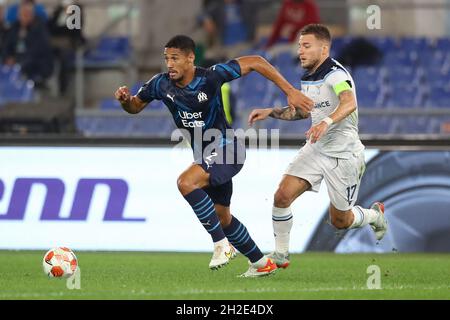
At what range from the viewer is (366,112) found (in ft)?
48.7

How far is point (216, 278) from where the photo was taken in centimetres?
984

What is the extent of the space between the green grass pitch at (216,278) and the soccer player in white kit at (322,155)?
492mm

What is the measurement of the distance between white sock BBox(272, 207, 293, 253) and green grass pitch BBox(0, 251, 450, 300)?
0.85 ft

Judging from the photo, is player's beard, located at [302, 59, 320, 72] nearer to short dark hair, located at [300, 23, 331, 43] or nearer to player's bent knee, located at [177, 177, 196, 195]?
short dark hair, located at [300, 23, 331, 43]

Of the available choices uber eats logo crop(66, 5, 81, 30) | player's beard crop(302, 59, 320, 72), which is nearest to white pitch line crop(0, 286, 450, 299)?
player's beard crop(302, 59, 320, 72)

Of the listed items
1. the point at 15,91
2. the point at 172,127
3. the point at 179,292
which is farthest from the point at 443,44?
the point at 179,292

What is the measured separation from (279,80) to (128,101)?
1.26m

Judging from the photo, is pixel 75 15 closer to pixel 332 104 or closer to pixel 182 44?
pixel 182 44

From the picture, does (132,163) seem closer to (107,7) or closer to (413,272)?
(413,272)

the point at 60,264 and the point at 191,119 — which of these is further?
the point at 191,119

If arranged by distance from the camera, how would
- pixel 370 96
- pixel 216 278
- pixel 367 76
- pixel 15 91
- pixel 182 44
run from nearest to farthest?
pixel 182 44 → pixel 216 278 → pixel 370 96 → pixel 367 76 → pixel 15 91

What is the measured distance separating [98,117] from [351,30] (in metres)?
5.69

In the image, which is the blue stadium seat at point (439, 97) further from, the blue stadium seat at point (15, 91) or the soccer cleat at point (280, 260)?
the soccer cleat at point (280, 260)

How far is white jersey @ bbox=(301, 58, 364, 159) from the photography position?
9836 mm
